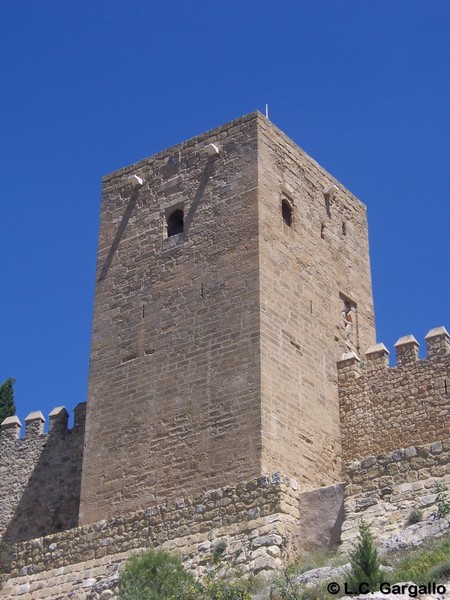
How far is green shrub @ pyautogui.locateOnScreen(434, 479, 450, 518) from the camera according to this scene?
15109mm

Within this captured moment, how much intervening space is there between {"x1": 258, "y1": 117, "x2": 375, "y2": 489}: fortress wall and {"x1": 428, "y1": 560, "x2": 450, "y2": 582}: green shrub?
434 cm

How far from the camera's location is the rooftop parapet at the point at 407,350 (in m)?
19.8

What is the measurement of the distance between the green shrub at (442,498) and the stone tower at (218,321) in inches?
108

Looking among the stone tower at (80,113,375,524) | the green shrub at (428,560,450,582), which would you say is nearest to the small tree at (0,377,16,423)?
the stone tower at (80,113,375,524)

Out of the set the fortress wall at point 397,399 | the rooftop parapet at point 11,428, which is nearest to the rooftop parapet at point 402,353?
the fortress wall at point 397,399

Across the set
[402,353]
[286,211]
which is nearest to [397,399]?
[402,353]

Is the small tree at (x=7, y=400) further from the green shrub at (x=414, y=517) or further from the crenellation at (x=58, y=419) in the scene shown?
the green shrub at (x=414, y=517)

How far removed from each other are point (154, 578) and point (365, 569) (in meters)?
3.59

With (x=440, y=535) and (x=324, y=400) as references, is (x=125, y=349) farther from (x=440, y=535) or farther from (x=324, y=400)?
(x=440, y=535)

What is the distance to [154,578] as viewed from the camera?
1606 cm

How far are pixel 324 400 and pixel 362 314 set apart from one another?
2.61 metres

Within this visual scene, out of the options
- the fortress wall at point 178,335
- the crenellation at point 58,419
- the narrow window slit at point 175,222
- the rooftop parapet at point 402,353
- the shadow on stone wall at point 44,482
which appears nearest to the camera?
the fortress wall at point 178,335

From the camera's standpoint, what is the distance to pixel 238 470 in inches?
690

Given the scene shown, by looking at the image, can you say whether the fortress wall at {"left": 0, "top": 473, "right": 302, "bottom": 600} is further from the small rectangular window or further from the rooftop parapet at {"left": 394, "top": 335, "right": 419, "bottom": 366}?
the small rectangular window
